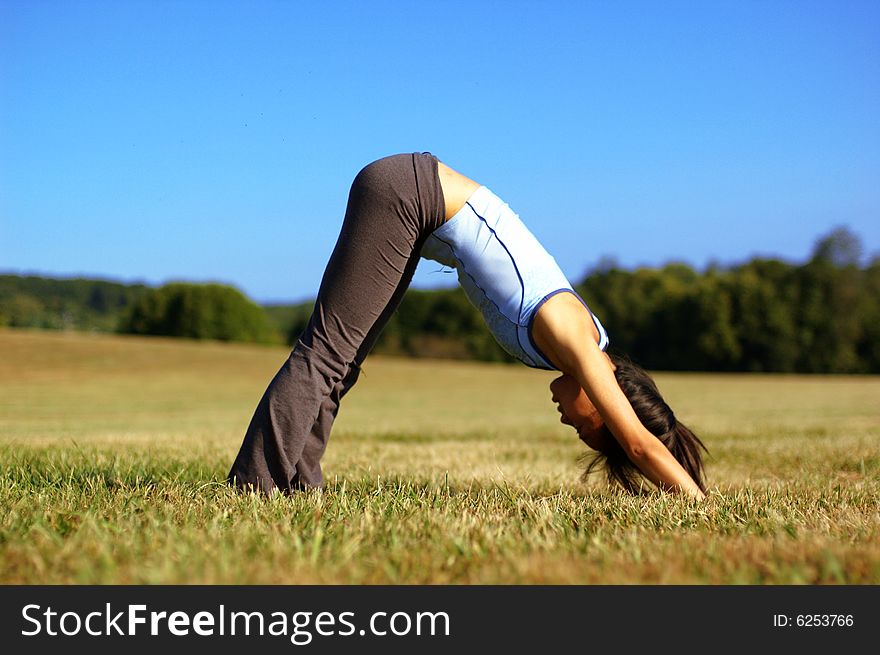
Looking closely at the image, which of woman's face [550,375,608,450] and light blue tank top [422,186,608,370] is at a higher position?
light blue tank top [422,186,608,370]

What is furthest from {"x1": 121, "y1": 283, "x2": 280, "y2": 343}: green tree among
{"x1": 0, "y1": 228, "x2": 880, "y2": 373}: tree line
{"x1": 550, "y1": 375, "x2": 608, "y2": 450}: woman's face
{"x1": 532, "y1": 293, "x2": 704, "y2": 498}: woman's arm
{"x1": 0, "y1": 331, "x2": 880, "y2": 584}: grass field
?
{"x1": 532, "y1": 293, "x2": 704, "y2": 498}: woman's arm

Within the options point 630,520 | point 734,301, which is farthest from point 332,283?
point 734,301

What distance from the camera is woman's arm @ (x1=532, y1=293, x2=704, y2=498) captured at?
335 centimetres

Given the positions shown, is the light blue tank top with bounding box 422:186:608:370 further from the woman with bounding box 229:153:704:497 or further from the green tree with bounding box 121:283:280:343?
the green tree with bounding box 121:283:280:343

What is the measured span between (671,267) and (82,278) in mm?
73475

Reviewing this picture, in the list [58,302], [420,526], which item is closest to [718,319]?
[58,302]

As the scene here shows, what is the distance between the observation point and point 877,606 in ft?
6.73

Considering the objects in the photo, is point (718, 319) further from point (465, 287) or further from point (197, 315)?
point (465, 287)

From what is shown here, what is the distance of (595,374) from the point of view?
3.37 metres

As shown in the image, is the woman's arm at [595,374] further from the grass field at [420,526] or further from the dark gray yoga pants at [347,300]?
the dark gray yoga pants at [347,300]

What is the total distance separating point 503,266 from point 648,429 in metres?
1.09

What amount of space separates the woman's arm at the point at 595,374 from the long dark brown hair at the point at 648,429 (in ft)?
0.59

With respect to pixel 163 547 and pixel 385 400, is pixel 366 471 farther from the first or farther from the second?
pixel 385 400

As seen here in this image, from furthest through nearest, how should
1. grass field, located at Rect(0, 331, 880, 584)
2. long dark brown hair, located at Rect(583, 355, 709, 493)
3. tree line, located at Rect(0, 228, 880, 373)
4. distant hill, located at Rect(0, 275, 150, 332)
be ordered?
tree line, located at Rect(0, 228, 880, 373) → distant hill, located at Rect(0, 275, 150, 332) → long dark brown hair, located at Rect(583, 355, 709, 493) → grass field, located at Rect(0, 331, 880, 584)
